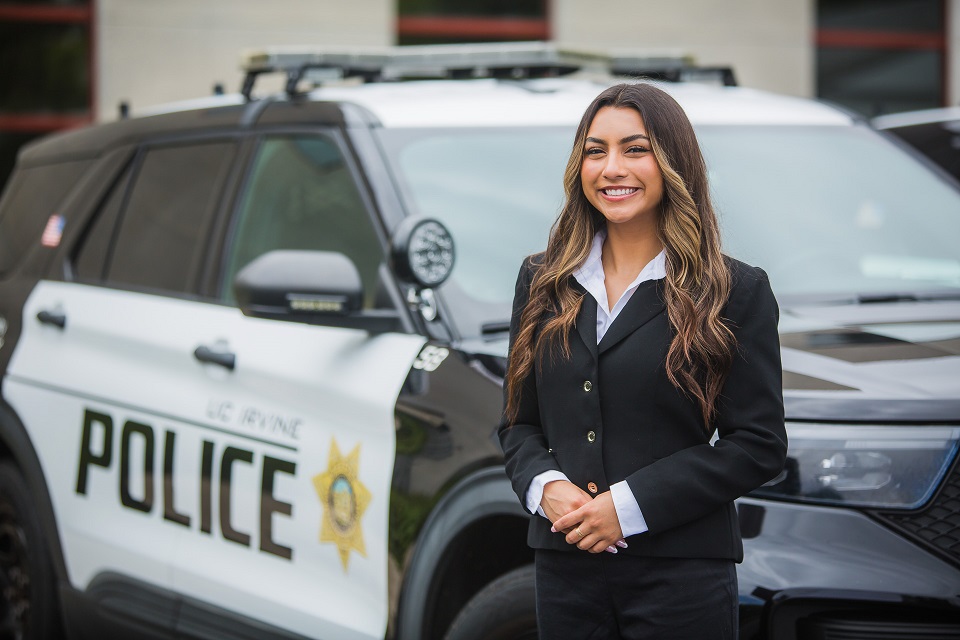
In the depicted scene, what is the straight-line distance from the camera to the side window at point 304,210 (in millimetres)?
3896

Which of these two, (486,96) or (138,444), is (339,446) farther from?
(486,96)

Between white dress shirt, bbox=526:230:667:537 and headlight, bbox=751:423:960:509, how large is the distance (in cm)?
59

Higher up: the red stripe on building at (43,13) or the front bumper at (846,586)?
the red stripe on building at (43,13)

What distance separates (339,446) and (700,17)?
9605mm

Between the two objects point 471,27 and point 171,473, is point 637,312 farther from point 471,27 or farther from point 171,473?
point 471,27

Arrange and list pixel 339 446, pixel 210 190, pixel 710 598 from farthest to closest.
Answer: pixel 210 190 → pixel 339 446 → pixel 710 598

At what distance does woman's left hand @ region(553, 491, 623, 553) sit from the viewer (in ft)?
7.70

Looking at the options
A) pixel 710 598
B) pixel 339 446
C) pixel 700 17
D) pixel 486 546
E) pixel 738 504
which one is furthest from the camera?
pixel 700 17

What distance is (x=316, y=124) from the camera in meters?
4.07

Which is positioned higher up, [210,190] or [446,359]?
[210,190]

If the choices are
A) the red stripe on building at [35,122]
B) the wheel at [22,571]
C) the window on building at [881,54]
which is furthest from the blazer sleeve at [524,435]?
the window on building at [881,54]

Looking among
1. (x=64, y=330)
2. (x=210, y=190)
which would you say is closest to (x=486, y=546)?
(x=210, y=190)

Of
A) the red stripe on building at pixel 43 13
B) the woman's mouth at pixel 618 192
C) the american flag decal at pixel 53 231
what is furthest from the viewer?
the red stripe on building at pixel 43 13

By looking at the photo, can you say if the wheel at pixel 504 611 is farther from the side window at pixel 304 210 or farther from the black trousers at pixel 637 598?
the side window at pixel 304 210
